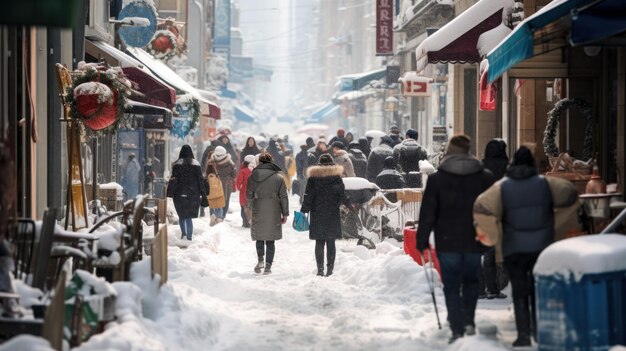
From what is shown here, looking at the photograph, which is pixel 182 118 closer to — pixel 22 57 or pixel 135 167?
pixel 135 167

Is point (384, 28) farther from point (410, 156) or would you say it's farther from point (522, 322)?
point (522, 322)

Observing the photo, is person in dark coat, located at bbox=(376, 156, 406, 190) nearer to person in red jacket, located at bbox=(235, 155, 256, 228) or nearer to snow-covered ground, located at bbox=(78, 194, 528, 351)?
snow-covered ground, located at bbox=(78, 194, 528, 351)

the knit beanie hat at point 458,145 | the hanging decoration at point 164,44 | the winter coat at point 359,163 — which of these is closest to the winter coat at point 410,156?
the winter coat at point 359,163

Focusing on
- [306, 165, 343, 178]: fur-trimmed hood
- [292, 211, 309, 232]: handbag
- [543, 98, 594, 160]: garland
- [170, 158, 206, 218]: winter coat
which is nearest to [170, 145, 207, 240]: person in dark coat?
[170, 158, 206, 218]: winter coat

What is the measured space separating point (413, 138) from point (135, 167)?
7.75 meters

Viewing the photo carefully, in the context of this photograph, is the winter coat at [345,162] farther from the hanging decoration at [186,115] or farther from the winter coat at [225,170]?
the hanging decoration at [186,115]

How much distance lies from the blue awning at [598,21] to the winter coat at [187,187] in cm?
1169

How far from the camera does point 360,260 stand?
18.0m

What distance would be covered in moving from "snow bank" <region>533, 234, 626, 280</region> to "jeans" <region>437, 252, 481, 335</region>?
59.7 inches

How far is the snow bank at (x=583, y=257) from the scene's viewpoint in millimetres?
8867

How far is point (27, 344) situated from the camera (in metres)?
8.16

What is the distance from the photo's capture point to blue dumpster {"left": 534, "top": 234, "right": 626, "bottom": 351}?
888 cm

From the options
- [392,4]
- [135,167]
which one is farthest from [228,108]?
[135,167]

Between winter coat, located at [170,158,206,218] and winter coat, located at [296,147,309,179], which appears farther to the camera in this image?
winter coat, located at [296,147,309,179]
